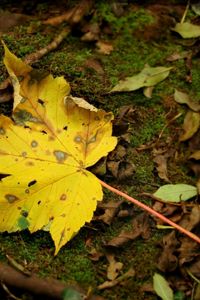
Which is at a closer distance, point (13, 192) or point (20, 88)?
point (13, 192)

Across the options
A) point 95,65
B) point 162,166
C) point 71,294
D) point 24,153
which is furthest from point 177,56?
point 71,294

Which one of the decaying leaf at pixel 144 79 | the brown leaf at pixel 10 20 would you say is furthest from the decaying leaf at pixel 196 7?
the brown leaf at pixel 10 20

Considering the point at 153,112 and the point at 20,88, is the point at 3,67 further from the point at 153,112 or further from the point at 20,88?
the point at 153,112

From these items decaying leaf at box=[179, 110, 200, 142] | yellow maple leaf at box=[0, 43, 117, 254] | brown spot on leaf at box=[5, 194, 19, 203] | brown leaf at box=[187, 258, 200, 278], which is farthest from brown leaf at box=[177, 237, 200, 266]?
brown spot on leaf at box=[5, 194, 19, 203]

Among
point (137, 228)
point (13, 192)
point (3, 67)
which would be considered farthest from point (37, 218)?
point (3, 67)

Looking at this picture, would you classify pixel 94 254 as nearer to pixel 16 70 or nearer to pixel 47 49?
pixel 16 70

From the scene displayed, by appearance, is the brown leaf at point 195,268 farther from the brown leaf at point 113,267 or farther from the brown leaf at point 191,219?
the brown leaf at point 113,267
